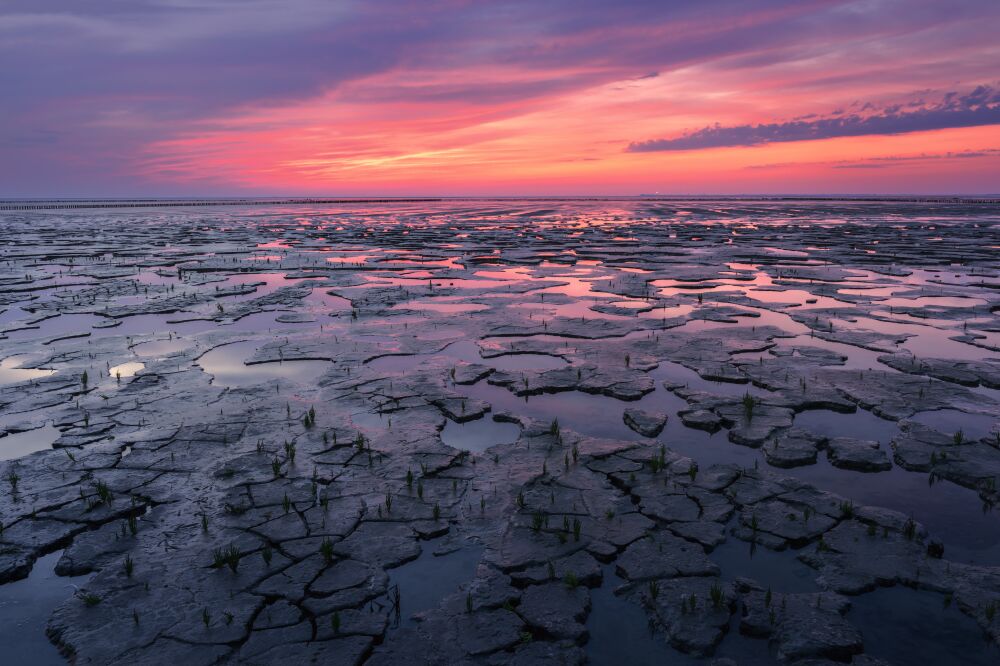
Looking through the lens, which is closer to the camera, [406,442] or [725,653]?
[725,653]

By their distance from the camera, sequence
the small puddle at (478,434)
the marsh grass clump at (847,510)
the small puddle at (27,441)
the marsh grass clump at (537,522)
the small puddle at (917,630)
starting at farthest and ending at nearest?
the small puddle at (478,434) → the small puddle at (27,441) → the marsh grass clump at (847,510) → the marsh grass clump at (537,522) → the small puddle at (917,630)

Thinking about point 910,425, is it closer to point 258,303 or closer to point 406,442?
point 406,442

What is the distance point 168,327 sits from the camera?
9.37 m

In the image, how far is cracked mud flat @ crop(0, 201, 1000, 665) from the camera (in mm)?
3014

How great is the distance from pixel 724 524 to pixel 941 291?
11.2 meters

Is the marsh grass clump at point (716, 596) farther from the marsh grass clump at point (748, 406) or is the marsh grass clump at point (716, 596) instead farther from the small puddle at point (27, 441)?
the small puddle at point (27, 441)

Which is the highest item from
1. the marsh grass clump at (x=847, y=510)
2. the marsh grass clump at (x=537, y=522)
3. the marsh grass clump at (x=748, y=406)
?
the marsh grass clump at (x=748, y=406)

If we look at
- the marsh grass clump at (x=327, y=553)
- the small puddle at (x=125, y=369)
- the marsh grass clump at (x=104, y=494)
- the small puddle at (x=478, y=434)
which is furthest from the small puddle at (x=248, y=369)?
the marsh grass clump at (x=327, y=553)

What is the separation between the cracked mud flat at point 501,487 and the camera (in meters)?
3.01

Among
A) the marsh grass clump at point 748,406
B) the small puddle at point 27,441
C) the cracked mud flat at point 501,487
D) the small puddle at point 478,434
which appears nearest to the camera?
the cracked mud flat at point 501,487

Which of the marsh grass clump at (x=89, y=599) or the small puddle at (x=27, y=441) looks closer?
the marsh grass clump at (x=89, y=599)

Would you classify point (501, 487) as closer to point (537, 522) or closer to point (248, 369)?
point (537, 522)

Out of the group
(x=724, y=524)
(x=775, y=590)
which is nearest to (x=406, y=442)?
(x=724, y=524)

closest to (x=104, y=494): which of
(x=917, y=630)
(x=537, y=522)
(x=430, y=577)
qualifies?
(x=430, y=577)
